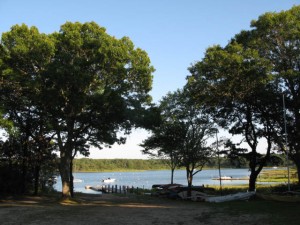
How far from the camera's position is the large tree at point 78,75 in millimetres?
24281

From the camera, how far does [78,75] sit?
23609 millimetres

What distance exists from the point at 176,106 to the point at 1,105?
57.0 ft

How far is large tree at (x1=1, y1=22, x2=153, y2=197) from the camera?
2428 cm

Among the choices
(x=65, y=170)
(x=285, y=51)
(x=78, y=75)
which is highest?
(x=285, y=51)

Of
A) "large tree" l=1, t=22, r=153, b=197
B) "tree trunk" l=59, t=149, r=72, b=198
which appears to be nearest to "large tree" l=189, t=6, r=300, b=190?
"large tree" l=1, t=22, r=153, b=197

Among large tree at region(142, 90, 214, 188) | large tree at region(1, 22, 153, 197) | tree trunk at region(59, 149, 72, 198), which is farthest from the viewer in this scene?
large tree at region(142, 90, 214, 188)

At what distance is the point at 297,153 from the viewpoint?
27.3 meters

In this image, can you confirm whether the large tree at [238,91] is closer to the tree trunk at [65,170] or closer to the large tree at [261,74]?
the large tree at [261,74]

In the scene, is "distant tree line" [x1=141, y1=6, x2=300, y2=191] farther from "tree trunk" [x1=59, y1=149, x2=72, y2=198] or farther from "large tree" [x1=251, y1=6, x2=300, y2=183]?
"tree trunk" [x1=59, y1=149, x2=72, y2=198]

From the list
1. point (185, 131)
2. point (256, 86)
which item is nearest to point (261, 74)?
point (256, 86)

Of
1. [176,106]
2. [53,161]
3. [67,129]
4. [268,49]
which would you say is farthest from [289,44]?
[53,161]

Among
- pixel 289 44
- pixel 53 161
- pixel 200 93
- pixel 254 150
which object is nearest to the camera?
pixel 289 44

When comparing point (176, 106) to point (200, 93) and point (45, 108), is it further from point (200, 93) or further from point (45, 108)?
point (45, 108)

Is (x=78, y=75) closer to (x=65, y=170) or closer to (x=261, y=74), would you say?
(x=65, y=170)
